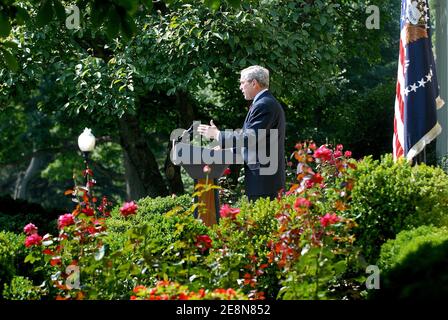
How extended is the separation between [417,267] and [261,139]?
11.0 feet

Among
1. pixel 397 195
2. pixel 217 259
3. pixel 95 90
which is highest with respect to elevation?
pixel 95 90

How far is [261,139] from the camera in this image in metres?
7.26

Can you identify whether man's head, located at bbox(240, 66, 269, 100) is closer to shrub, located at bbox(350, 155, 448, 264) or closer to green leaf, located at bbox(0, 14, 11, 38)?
shrub, located at bbox(350, 155, 448, 264)

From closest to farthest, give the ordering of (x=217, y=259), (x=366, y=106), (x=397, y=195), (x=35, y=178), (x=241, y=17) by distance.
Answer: (x=217, y=259)
(x=397, y=195)
(x=241, y=17)
(x=366, y=106)
(x=35, y=178)

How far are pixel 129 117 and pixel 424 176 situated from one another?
29.0 ft

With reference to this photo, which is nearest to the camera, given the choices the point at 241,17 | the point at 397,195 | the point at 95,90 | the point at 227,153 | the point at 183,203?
the point at 397,195

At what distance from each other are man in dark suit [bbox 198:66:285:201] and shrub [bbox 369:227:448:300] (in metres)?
1.73

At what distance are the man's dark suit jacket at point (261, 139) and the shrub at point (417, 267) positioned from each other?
174 cm

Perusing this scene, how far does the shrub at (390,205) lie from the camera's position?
250 inches

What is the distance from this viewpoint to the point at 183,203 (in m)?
9.79

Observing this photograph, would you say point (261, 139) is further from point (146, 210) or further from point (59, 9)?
point (146, 210)

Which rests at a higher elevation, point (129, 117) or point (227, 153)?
point (129, 117)

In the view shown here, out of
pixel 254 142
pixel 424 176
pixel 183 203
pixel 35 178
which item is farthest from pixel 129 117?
pixel 35 178

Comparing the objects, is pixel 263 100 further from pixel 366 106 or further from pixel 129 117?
pixel 366 106
